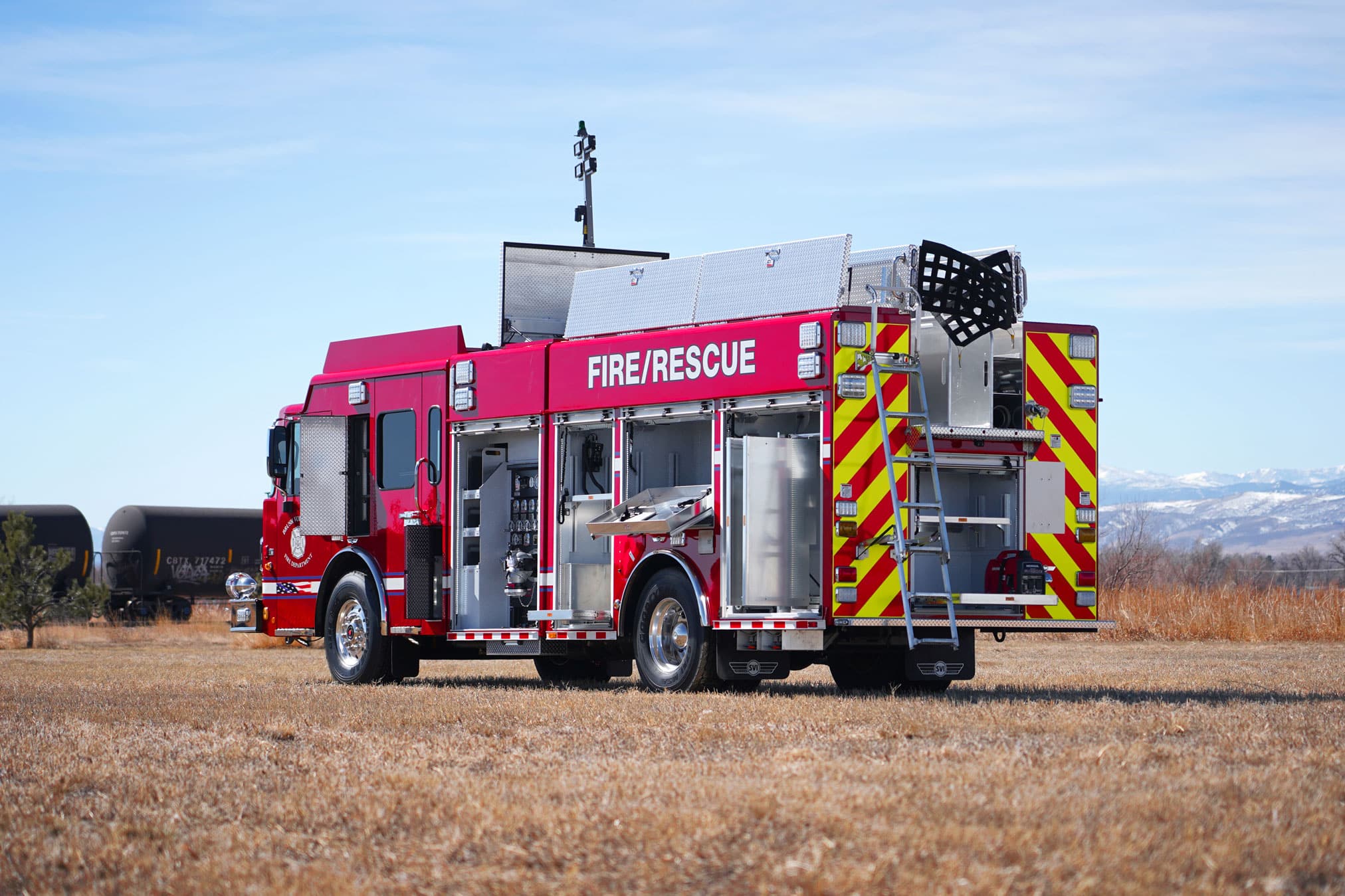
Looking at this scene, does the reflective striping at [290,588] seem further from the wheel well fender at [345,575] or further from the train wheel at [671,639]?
the train wheel at [671,639]

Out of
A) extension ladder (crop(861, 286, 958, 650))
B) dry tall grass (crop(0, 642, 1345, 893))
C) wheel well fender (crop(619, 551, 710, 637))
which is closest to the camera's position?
dry tall grass (crop(0, 642, 1345, 893))

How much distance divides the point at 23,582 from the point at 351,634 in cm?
1647

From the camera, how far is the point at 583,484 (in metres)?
15.0

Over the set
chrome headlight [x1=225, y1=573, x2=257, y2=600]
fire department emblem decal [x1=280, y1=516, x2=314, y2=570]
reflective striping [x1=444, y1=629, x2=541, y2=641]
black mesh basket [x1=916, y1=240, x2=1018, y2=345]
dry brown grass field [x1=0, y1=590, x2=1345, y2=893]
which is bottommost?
dry brown grass field [x1=0, y1=590, x2=1345, y2=893]

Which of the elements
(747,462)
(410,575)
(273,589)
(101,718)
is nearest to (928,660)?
(747,462)

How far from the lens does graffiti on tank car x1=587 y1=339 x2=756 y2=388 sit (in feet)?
43.8

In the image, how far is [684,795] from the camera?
690 centimetres

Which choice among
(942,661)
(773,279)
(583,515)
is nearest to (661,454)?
(583,515)

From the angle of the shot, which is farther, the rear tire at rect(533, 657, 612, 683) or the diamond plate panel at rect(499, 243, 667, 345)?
the rear tire at rect(533, 657, 612, 683)

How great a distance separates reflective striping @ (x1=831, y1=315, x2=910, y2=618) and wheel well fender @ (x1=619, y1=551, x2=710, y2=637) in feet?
3.96

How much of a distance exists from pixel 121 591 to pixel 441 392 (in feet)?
95.8

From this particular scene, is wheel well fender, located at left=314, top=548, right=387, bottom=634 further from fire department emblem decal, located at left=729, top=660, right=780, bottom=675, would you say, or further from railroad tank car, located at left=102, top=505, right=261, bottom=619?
railroad tank car, located at left=102, top=505, right=261, bottom=619

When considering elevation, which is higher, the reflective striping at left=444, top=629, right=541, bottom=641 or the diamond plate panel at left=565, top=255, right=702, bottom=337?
the diamond plate panel at left=565, top=255, right=702, bottom=337

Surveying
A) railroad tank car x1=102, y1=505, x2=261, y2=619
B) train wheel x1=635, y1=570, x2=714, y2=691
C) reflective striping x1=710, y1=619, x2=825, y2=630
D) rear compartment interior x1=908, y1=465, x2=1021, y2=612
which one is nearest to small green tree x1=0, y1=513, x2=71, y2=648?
railroad tank car x1=102, y1=505, x2=261, y2=619
